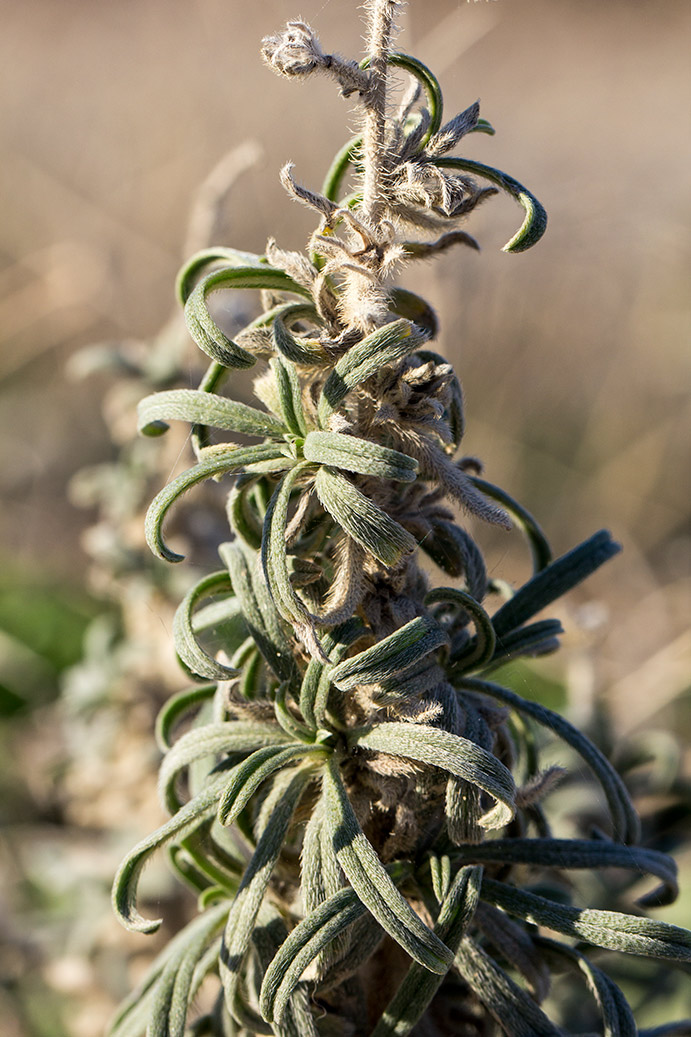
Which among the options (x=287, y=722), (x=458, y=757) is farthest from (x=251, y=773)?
(x=458, y=757)

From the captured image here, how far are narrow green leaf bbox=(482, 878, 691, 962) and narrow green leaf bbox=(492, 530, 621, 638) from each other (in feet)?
0.86

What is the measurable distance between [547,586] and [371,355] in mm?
350

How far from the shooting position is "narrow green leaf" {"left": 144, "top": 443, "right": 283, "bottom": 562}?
28.0 inches

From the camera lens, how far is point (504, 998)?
770mm

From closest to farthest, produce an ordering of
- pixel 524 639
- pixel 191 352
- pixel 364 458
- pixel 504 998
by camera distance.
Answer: pixel 364 458 < pixel 504 998 < pixel 524 639 < pixel 191 352

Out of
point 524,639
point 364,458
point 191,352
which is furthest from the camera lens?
point 191,352

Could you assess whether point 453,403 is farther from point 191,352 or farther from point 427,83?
point 191,352

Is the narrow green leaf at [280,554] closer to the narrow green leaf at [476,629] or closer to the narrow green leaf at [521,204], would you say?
the narrow green leaf at [476,629]

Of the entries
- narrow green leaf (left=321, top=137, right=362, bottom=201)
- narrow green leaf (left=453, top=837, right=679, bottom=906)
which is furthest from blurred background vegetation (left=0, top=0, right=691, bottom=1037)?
narrow green leaf (left=321, top=137, right=362, bottom=201)

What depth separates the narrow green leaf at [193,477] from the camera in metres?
0.71

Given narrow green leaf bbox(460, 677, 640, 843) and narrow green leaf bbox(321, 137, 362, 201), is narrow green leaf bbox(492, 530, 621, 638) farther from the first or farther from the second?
narrow green leaf bbox(321, 137, 362, 201)

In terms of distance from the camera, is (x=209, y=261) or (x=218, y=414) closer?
(x=218, y=414)

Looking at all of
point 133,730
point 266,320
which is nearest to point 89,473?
point 133,730

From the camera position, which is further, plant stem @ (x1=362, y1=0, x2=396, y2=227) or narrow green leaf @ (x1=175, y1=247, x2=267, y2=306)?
narrow green leaf @ (x1=175, y1=247, x2=267, y2=306)
